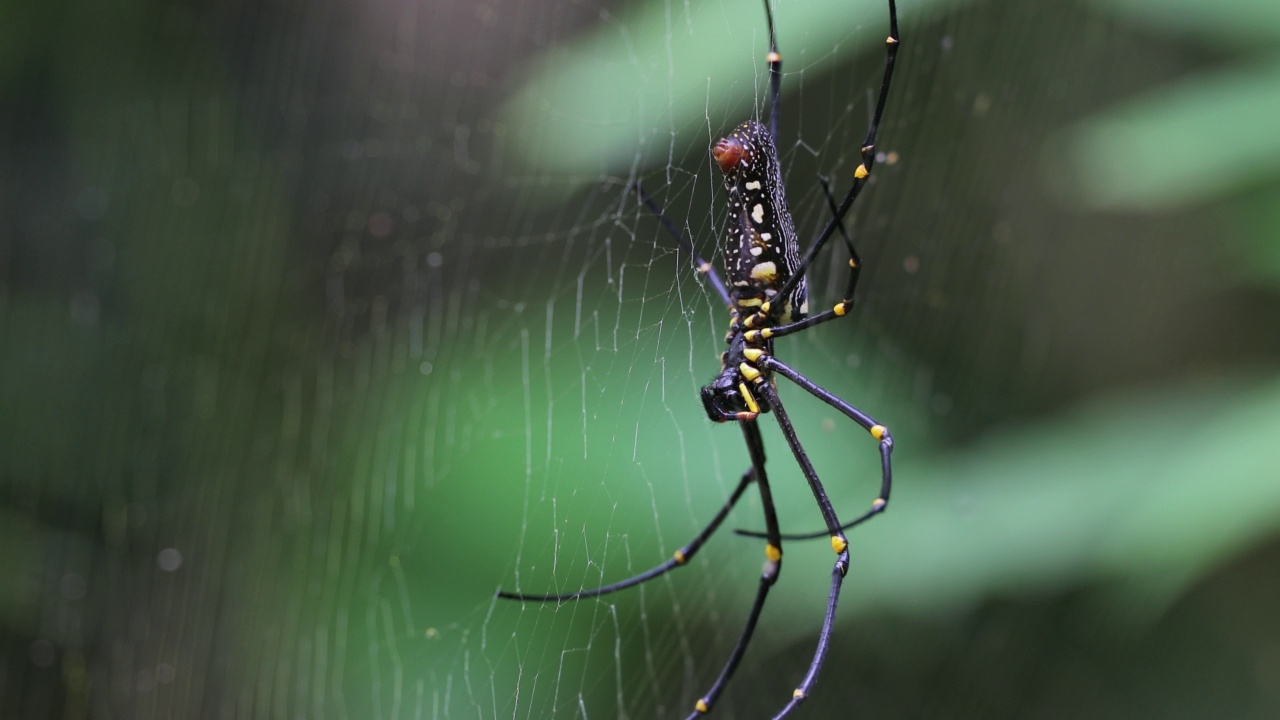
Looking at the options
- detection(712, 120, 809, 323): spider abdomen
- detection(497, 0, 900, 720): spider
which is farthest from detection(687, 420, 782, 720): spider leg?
detection(712, 120, 809, 323): spider abdomen

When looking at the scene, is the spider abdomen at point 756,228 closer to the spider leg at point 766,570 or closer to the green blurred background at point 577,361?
the spider leg at point 766,570

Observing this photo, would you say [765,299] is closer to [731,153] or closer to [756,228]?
[756,228]

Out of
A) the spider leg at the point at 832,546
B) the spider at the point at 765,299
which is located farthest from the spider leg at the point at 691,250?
the spider leg at the point at 832,546

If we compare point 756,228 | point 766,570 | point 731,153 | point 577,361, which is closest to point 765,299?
point 756,228

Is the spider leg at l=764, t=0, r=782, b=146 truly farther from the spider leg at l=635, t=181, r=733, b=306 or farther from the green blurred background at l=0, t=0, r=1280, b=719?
the green blurred background at l=0, t=0, r=1280, b=719

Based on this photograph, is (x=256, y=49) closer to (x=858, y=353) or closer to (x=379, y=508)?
(x=379, y=508)

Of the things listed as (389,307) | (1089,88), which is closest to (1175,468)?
Answer: (1089,88)

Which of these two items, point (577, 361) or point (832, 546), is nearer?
point (832, 546)
